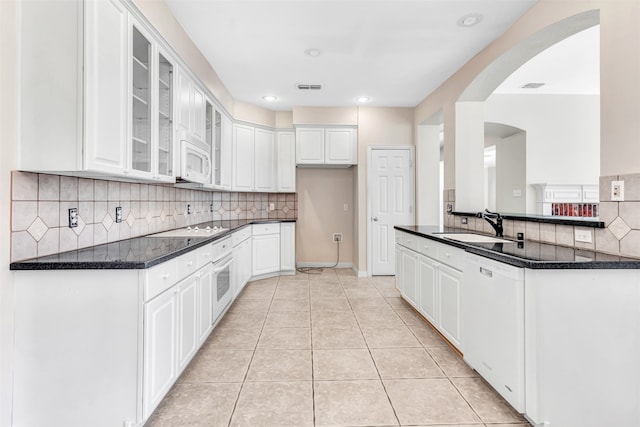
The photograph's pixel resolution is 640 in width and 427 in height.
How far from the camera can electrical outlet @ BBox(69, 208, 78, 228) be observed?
1761 millimetres

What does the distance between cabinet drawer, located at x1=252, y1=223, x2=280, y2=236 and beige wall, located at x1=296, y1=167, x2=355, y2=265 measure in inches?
28.9

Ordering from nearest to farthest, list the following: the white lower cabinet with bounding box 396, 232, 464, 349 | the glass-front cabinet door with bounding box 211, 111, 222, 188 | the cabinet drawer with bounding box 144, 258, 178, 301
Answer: the cabinet drawer with bounding box 144, 258, 178, 301
the white lower cabinet with bounding box 396, 232, 464, 349
the glass-front cabinet door with bounding box 211, 111, 222, 188

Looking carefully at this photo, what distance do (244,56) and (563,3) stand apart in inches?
104

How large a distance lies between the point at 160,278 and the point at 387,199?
3.76m

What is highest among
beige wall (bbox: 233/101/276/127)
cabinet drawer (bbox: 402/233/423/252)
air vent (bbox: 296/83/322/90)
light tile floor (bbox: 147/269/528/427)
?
air vent (bbox: 296/83/322/90)

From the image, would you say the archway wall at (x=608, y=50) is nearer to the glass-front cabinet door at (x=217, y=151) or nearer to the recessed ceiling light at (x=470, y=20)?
the recessed ceiling light at (x=470, y=20)

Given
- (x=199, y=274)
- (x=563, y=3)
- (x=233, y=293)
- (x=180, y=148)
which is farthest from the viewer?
(x=233, y=293)

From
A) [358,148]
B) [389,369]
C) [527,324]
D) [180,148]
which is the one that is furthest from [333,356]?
[358,148]

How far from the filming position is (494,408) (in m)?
1.73

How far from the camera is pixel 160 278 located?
1601 millimetres

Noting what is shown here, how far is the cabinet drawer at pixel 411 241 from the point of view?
2.99 meters

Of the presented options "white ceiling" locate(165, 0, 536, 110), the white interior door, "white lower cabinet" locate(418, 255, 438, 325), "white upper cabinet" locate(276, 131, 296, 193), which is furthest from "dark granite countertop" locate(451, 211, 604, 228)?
"white upper cabinet" locate(276, 131, 296, 193)

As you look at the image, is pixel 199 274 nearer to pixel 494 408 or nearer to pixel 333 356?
pixel 333 356

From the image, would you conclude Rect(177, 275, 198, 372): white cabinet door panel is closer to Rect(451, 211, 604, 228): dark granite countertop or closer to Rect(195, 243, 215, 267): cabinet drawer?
Rect(195, 243, 215, 267): cabinet drawer
